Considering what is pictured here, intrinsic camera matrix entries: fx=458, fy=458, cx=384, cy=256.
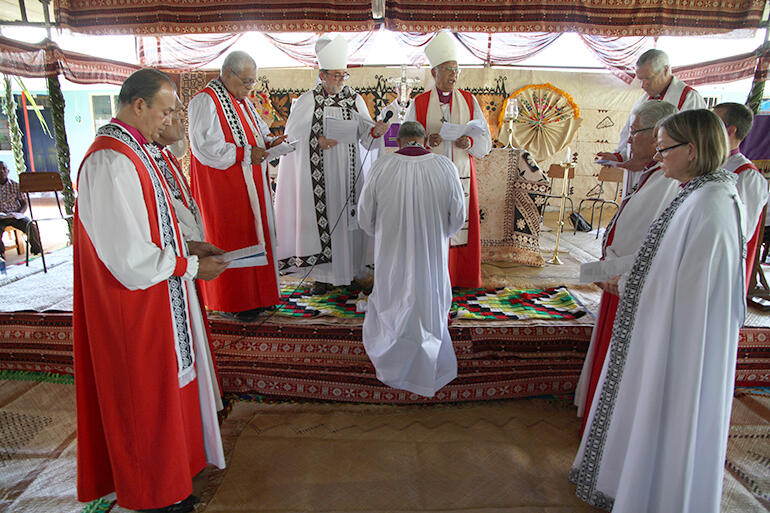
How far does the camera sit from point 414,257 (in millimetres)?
2992

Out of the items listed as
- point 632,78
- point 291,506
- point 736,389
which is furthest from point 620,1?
point 291,506

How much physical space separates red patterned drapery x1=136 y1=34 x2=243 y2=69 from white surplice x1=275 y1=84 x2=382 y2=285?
3.29 meters

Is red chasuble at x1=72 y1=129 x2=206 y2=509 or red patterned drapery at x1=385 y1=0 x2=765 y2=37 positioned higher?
red patterned drapery at x1=385 y1=0 x2=765 y2=37

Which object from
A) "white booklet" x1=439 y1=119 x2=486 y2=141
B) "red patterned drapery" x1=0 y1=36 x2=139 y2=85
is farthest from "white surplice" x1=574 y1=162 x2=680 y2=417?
"red patterned drapery" x1=0 y1=36 x2=139 y2=85

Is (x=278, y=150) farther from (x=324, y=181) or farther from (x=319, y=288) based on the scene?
(x=319, y=288)

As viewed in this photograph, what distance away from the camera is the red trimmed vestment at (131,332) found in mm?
1685

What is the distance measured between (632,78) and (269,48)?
20.1 ft

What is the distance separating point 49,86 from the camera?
5.43 m

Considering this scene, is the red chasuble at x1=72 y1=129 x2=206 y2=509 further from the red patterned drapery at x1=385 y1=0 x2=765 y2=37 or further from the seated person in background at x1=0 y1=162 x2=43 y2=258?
the seated person in background at x1=0 y1=162 x2=43 y2=258

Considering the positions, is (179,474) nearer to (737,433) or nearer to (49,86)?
(737,433)

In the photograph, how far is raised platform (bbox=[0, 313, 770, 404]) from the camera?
3.24 m

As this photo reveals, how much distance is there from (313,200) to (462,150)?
144 cm

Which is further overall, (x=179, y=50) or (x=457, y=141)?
(x=179, y=50)

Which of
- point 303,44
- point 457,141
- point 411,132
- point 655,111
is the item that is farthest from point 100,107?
point 655,111
